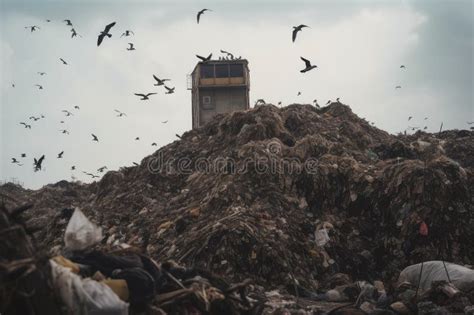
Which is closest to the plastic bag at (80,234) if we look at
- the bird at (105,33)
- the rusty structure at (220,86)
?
the bird at (105,33)

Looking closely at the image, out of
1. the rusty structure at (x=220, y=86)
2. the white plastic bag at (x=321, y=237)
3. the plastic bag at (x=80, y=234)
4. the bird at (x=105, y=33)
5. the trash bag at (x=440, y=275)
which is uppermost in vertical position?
the rusty structure at (x=220, y=86)

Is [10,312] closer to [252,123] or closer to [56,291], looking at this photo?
[56,291]

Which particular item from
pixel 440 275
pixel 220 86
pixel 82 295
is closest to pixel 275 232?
pixel 440 275

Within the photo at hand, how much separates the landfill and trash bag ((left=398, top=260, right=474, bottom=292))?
0.02 metres

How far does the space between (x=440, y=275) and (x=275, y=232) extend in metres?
2.25

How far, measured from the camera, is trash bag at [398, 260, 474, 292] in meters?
4.79

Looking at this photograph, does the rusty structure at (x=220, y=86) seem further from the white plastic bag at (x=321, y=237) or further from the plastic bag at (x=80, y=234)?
the plastic bag at (x=80, y=234)

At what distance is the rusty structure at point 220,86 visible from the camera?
17.0 metres

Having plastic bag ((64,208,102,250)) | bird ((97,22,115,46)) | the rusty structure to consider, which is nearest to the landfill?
plastic bag ((64,208,102,250))

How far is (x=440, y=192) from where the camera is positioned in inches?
274

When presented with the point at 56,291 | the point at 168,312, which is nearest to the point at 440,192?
the point at 168,312

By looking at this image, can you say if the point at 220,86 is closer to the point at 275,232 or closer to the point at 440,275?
the point at 275,232

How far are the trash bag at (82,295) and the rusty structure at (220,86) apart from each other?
14619 mm

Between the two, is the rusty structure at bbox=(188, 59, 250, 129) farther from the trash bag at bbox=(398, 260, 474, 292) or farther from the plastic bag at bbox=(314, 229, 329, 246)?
the trash bag at bbox=(398, 260, 474, 292)
